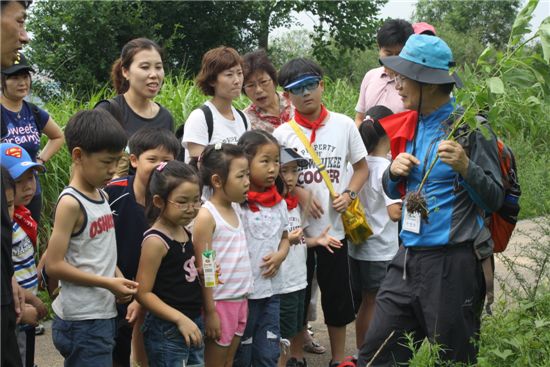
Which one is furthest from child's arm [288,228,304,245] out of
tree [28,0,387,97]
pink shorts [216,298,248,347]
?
tree [28,0,387,97]

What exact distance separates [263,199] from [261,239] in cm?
23

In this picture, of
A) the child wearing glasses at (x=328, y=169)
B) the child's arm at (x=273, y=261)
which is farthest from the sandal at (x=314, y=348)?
the child's arm at (x=273, y=261)

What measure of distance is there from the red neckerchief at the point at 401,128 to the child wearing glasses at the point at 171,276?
1.02 metres

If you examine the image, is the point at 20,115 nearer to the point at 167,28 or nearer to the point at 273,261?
the point at 273,261

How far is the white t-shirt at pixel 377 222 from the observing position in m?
5.41

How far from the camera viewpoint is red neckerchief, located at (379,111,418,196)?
4.06 m

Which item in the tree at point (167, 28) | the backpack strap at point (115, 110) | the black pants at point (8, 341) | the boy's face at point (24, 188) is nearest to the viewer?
the black pants at point (8, 341)

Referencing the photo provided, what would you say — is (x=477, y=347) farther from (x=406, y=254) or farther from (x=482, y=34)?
(x=482, y=34)

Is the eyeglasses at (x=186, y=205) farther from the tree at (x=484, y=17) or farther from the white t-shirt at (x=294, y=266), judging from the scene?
the tree at (x=484, y=17)

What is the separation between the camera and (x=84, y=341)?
3768 millimetres

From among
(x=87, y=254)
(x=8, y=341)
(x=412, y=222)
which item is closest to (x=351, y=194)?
(x=412, y=222)

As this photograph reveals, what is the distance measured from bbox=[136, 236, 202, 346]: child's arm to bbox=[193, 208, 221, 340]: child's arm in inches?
7.9

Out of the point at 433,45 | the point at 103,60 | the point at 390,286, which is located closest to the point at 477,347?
the point at 390,286

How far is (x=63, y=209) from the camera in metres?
3.70
